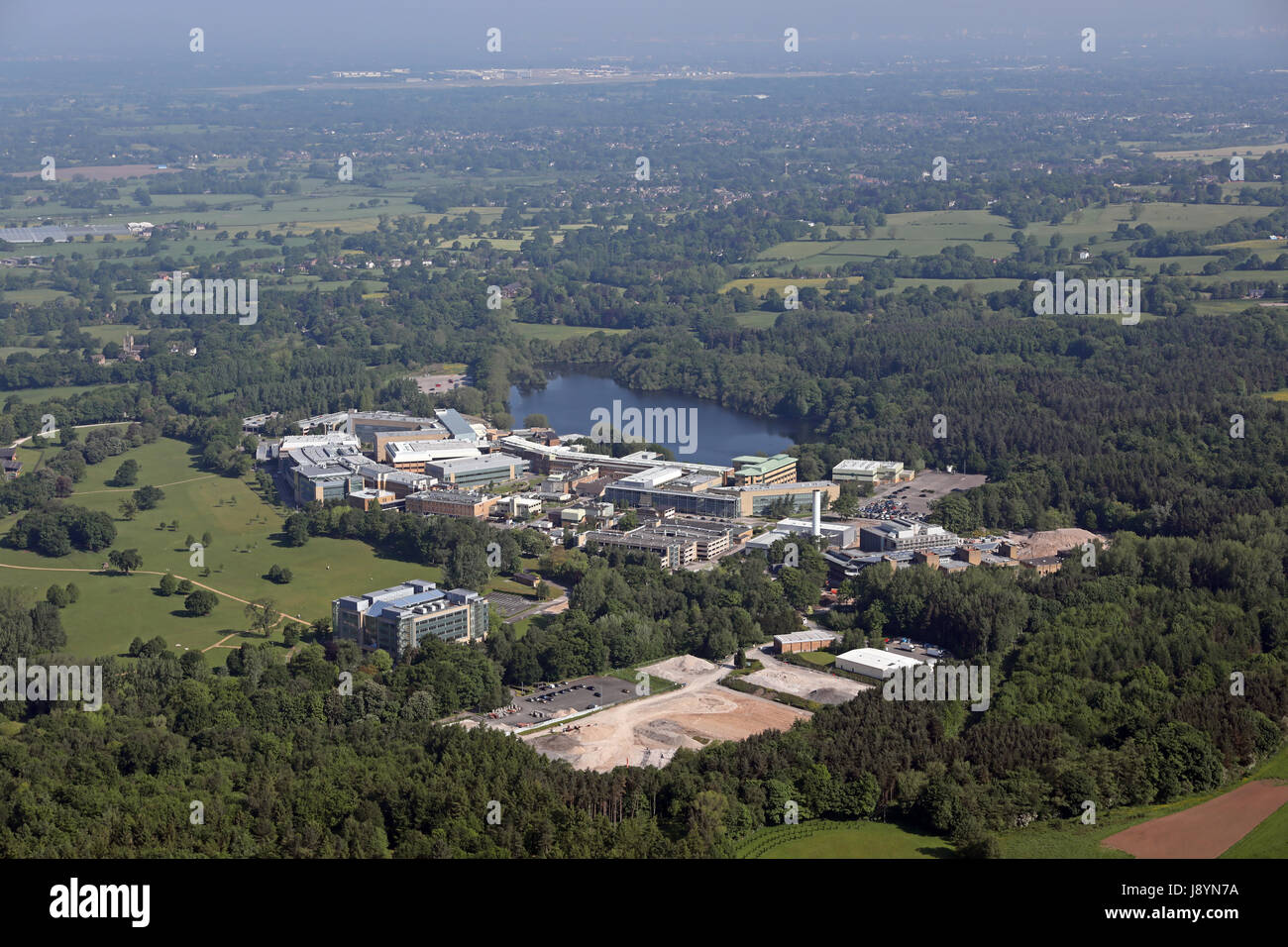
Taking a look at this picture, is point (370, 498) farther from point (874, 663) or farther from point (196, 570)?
point (874, 663)

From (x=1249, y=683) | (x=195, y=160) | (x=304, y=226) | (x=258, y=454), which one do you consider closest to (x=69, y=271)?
(x=304, y=226)

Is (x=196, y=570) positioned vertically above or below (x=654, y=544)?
below

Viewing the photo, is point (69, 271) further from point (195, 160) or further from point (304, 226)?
point (195, 160)

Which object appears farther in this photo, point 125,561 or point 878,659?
point 125,561
